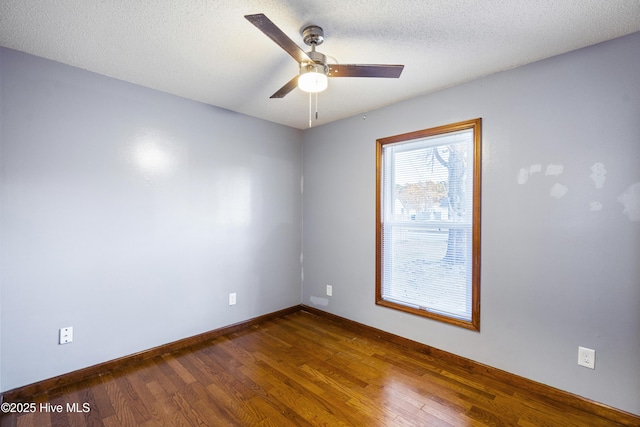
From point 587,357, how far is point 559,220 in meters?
0.92

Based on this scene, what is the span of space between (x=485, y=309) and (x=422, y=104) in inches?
75.0

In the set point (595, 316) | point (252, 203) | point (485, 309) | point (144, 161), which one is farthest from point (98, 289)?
point (595, 316)

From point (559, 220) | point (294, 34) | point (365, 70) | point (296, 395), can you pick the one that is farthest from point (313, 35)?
point (296, 395)

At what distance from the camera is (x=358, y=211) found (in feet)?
10.8

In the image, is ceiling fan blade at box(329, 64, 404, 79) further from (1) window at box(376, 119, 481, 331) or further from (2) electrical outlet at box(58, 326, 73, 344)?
(2) electrical outlet at box(58, 326, 73, 344)

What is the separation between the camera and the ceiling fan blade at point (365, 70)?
1712 millimetres

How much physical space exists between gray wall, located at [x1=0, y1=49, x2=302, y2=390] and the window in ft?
4.82

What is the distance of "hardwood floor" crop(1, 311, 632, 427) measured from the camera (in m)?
1.83

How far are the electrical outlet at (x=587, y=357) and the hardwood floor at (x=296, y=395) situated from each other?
31 centimetres

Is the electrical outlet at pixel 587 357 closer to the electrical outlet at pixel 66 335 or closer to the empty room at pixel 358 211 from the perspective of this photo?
the empty room at pixel 358 211

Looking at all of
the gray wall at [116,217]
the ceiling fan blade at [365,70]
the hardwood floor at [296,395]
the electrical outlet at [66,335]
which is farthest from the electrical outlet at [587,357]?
the electrical outlet at [66,335]

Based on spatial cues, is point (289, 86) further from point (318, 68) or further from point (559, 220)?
point (559, 220)

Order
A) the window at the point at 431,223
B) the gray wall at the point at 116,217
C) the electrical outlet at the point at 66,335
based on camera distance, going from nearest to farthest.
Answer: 1. the gray wall at the point at 116,217
2. the electrical outlet at the point at 66,335
3. the window at the point at 431,223

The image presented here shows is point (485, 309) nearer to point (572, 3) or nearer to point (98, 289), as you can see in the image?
point (572, 3)
